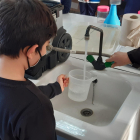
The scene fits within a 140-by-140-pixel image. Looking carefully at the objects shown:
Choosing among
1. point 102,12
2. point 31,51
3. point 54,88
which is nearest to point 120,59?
point 54,88

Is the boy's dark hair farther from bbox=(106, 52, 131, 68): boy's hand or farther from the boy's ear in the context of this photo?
bbox=(106, 52, 131, 68): boy's hand

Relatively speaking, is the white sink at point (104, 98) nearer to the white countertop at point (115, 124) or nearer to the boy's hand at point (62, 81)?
the white countertop at point (115, 124)

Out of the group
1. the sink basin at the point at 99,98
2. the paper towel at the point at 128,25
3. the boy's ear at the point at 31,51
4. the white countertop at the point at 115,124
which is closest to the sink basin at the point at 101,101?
the sink basin at the point at 99,98

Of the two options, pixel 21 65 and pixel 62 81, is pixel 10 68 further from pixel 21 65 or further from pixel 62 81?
pixel 62 81

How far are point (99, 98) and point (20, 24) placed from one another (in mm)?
644

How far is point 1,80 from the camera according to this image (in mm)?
472

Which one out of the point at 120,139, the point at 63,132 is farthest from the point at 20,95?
the point at 120,139

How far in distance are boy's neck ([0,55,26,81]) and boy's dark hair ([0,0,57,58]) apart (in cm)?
2

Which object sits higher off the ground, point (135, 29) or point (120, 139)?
point (135, 29)

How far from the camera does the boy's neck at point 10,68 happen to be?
480 millimetres

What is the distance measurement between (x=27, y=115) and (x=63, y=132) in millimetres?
176

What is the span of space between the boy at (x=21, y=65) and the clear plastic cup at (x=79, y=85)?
305mm

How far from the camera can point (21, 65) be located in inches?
19.9

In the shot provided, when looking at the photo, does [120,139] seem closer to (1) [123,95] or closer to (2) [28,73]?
(1) [123,95]
